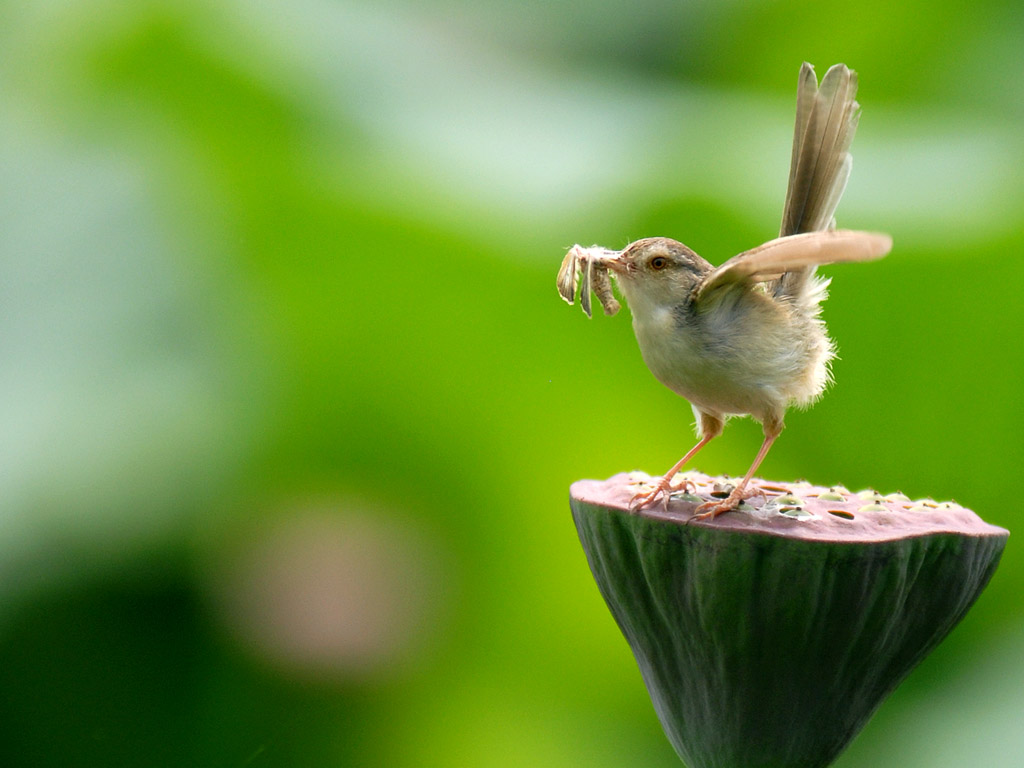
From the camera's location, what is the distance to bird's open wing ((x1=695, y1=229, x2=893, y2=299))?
0.32 meters

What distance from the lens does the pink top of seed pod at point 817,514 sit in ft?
1.14

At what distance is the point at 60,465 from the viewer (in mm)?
892

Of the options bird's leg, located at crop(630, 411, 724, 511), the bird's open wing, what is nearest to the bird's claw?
bird's leg, located at crop(630, 411, 724, 511)

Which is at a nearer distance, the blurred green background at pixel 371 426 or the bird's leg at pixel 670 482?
the bird's leg at pixel 670 482

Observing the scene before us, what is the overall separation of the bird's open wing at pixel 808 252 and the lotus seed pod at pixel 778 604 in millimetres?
101

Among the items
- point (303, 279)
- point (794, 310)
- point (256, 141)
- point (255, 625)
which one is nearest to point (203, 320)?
point (303, 279)

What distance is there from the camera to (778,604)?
34 centimetres

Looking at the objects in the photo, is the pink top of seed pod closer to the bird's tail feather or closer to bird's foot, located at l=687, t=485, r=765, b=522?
bird's foot, located at l=687, t=485, r=765, b=522

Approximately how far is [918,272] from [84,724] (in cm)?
100

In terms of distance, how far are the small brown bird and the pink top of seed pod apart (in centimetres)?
2

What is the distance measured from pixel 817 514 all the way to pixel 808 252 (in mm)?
111

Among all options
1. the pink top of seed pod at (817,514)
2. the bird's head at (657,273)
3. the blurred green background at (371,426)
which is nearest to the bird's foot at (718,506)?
the pink top of seed pod at (817,514)

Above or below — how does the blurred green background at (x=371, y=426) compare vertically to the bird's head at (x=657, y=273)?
below

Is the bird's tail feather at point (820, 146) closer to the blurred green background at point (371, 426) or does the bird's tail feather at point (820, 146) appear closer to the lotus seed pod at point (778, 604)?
the lotus seed pod at point (778, 604)
